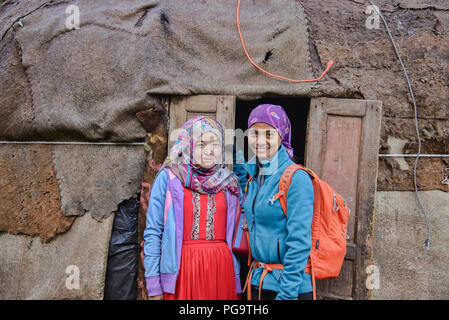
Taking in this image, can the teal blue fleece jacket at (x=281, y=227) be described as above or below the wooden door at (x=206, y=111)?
below

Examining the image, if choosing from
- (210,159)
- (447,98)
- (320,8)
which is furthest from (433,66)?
(210,159)

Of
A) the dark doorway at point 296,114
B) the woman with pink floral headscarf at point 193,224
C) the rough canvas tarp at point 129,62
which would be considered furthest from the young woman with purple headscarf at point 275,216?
the dark doorway at point 296,114

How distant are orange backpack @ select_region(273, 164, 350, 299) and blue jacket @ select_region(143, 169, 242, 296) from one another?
2.09 ft

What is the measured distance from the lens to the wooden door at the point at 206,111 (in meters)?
2.84

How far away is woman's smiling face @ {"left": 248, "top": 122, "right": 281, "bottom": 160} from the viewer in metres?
2.10

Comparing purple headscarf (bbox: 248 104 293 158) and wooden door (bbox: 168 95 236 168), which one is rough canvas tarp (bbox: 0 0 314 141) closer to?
wooden door (bbox: 168 95 236 168)

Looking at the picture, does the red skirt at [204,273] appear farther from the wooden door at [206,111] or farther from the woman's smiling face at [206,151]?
the wooden door at [206,111]

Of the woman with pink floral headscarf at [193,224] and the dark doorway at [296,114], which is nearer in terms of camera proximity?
the woman with pink floral headscarf at [193,224]

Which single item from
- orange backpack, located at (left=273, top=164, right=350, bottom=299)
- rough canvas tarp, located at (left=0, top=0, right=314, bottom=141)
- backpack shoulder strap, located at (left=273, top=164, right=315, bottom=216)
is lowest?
orange backpack, located at (left=273, top=164, right=350, bottom=299)

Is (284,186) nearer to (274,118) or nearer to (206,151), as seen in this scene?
(274,118)

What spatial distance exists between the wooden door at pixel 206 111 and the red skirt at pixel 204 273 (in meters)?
0.77

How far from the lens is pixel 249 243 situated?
7.14 feet

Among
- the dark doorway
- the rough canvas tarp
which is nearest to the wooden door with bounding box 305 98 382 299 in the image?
the rough canvas tarp

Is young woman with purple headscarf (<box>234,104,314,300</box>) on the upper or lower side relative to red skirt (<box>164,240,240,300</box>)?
upper
